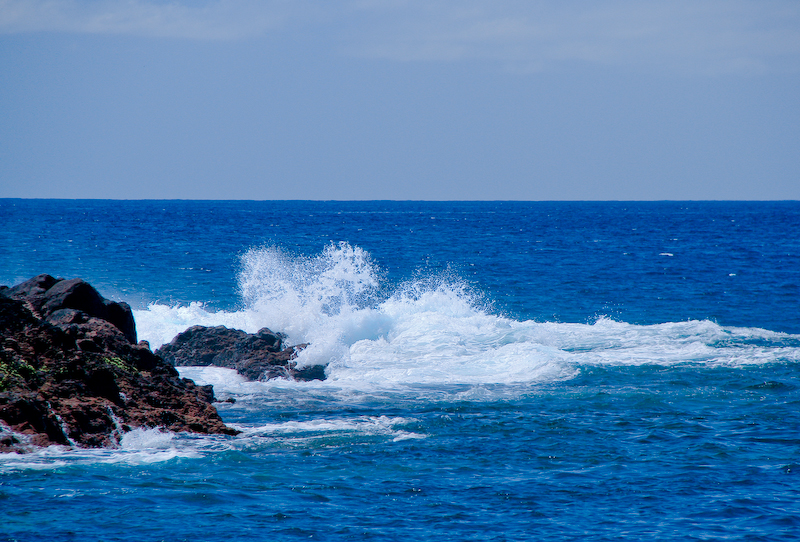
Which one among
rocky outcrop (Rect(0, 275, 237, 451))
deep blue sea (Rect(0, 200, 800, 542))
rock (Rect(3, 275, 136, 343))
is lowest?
deep blue sea (Rect(0, 200, 800, 542))

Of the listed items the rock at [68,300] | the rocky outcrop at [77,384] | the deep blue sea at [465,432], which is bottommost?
the deep blue sea at [465,432]

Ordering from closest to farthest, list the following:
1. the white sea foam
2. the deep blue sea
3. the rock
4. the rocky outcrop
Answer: the deep blue sea → the rocky outcrop → the rock → the white sea foam

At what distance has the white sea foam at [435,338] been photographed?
17.6 meters

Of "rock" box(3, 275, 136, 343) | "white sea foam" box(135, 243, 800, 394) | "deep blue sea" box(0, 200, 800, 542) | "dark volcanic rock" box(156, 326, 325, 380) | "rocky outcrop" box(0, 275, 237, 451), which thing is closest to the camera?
"deep blue sea" box(0, 200, 800, 542)

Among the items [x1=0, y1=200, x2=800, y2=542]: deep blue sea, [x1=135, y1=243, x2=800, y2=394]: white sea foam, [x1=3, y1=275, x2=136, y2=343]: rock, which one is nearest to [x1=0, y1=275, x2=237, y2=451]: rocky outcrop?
[x1=3, y1=275, x2=136, y2=343]: rock

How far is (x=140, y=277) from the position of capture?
36.1 meters

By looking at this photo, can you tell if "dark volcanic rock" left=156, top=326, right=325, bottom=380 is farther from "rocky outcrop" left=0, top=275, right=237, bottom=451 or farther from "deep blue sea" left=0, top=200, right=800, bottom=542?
"rocky outcrop" left=0, top=275, right=237, bottom=451

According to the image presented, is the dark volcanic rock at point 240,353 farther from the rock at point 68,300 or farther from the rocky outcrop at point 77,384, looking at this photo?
the rocky outcrop at point 77,384

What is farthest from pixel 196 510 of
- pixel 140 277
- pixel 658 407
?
pixel 140 277

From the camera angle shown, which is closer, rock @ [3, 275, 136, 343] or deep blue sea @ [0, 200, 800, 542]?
deep blue sea @ [0, 200, 800, 542]

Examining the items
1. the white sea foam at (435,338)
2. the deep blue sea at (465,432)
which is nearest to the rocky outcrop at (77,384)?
the deep blue sea at (465,432)

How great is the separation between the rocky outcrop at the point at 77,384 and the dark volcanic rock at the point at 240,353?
3.43 metres

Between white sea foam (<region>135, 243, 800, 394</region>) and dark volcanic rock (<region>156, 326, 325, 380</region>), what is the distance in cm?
46

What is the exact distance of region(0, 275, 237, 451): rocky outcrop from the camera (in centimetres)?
1009
